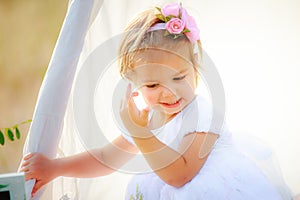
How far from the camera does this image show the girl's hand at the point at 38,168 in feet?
3.34


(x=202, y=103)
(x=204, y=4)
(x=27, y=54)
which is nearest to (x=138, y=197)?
(x=202, y=103)

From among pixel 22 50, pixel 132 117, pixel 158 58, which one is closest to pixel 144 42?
pixel 158 58

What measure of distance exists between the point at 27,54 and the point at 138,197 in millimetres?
781

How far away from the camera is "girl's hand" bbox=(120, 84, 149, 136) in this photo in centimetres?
100

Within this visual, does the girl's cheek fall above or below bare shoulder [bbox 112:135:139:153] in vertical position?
above

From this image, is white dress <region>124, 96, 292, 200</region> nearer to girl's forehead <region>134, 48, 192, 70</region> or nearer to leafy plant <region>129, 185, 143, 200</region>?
leafy plant <region>129, 185, 143, 200</region>

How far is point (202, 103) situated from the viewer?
1075 mm

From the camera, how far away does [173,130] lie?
1052 millimetres

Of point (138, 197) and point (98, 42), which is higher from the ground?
point (98, 42)

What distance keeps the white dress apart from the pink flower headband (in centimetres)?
15

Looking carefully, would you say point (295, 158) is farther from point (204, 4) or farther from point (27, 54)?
point (27, 54)

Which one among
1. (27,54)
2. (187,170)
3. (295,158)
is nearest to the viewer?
(187,170)

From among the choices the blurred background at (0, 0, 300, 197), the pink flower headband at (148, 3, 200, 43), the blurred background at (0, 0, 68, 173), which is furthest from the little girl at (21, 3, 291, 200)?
the blurred background at (0, 0, 68, 173)

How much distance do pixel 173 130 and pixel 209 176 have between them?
0.45 feet
